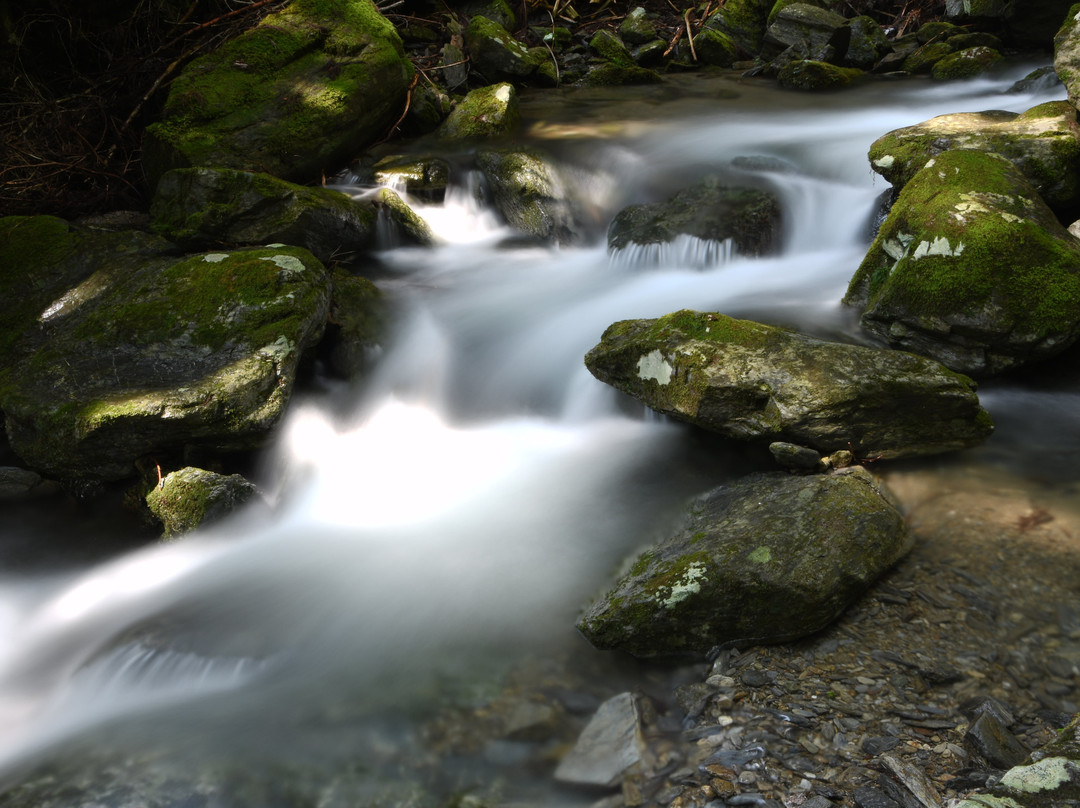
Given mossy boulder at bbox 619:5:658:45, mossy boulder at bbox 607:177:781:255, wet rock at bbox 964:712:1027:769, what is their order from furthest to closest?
mossy boulder at bbox 619:5:658:45, mossy boulder at bbox 607:177:781:255, wet rock at bbox 964:712:1027:769

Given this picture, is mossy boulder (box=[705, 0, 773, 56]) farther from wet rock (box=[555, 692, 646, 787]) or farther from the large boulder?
wet rock (box=[555, 692, 646, 787])

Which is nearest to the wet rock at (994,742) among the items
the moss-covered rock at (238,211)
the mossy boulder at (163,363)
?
the mossy boulder at (163,363)

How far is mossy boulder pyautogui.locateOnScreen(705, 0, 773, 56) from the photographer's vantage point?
12.9 meters

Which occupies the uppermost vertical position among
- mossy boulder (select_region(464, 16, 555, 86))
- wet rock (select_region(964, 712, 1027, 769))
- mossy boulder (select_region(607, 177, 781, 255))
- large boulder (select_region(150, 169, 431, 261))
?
mossy boulder (select_region(464, 16, 555, 86))

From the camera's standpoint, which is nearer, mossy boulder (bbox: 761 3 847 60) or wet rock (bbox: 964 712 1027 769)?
wet rock (bbox: 964 712 1027 769)

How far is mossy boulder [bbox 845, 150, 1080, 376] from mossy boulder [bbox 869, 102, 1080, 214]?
0.75 m

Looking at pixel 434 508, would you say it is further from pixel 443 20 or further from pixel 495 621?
pixel 443 20

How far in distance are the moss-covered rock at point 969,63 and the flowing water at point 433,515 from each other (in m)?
4.11

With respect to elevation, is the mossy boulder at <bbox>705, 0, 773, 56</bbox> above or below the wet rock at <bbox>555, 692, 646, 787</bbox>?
above

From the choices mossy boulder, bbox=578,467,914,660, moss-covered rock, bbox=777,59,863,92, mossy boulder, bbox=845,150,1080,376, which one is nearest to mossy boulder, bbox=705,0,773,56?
moss-covered rock, bbox=777,59,863,92

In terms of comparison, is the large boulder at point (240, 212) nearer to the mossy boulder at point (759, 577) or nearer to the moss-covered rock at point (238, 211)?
the moss-covered rock at point (238, 211)

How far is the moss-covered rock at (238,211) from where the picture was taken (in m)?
5.84

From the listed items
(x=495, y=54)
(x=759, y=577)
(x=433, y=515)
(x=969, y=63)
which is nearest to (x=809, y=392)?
(x=759, y=577)

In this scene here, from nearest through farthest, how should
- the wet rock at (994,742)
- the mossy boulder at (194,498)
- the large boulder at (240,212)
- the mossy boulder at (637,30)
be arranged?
the wet rock at (994,742) < the mossy boulder at (194,498) < the large boulder at (240,212) < the mossy boulder at (637,30)
